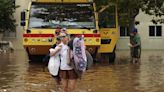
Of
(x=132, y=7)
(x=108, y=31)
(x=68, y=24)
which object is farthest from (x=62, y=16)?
(x=132, y=7)

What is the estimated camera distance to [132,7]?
23.3m

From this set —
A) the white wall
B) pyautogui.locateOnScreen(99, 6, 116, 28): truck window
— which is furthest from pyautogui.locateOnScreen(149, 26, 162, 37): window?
pyautogui.locateOnScreen(99, 6, 116, 28): truck window

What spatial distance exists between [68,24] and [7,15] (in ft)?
76.3

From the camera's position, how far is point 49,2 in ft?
68.6

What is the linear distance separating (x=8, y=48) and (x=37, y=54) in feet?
63.6

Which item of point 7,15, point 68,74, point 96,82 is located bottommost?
point 96,82

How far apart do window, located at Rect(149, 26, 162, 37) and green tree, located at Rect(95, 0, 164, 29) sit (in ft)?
70.7

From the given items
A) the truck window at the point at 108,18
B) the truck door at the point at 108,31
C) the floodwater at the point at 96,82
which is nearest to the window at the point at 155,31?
the truck window at the point at 108,18

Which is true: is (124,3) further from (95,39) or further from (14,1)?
(14,1)

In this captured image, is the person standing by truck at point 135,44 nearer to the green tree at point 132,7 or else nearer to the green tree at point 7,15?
the green tree at point 132,7

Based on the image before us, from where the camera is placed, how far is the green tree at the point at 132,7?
22.7m

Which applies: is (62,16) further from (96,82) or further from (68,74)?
(68,74)

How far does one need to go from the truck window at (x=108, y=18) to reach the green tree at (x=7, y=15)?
20812 millimetres

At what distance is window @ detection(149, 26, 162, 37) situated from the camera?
4709 centimetres
